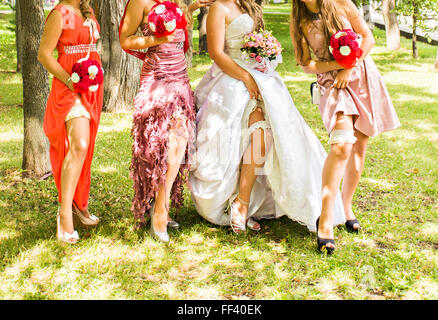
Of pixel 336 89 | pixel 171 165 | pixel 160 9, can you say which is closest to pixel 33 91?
pixel 171 165

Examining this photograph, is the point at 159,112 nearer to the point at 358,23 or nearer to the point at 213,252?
the point at 213,252

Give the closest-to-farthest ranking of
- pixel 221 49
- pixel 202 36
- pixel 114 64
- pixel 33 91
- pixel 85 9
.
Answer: pixel 85 9 → pixel 221 49 → pixel 33 91 → pixel 114 64 → pixel 202 36

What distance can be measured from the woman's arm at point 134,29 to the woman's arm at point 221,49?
438 millimetres

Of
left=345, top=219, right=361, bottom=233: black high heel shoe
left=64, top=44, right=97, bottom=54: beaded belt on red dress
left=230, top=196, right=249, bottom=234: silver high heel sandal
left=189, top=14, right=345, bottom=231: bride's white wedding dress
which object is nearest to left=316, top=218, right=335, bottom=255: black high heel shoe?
left=189, top=14, right=345, bottom=231: bride's white wedding dress

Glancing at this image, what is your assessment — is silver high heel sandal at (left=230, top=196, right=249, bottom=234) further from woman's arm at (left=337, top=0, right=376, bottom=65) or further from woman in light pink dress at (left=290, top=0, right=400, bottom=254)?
woman's arm at (left=337, top=0, right=376, bottom=65)

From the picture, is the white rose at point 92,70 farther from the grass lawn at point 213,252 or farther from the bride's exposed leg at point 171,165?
the grass lawn at point 213,252

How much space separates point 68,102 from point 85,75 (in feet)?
0.92

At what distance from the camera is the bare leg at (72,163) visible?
3.97 metres

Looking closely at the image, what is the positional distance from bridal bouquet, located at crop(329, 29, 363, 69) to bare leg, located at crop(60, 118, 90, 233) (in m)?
2.08

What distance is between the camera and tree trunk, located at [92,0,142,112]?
27.1ft

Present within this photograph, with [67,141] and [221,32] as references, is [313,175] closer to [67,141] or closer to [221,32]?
[221,32]

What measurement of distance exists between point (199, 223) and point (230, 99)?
1220 mm

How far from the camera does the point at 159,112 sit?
4.02 m

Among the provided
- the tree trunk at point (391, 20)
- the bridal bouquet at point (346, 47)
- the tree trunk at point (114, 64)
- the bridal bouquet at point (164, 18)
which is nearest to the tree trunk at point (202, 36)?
the tree trunk at point (391, 20)
